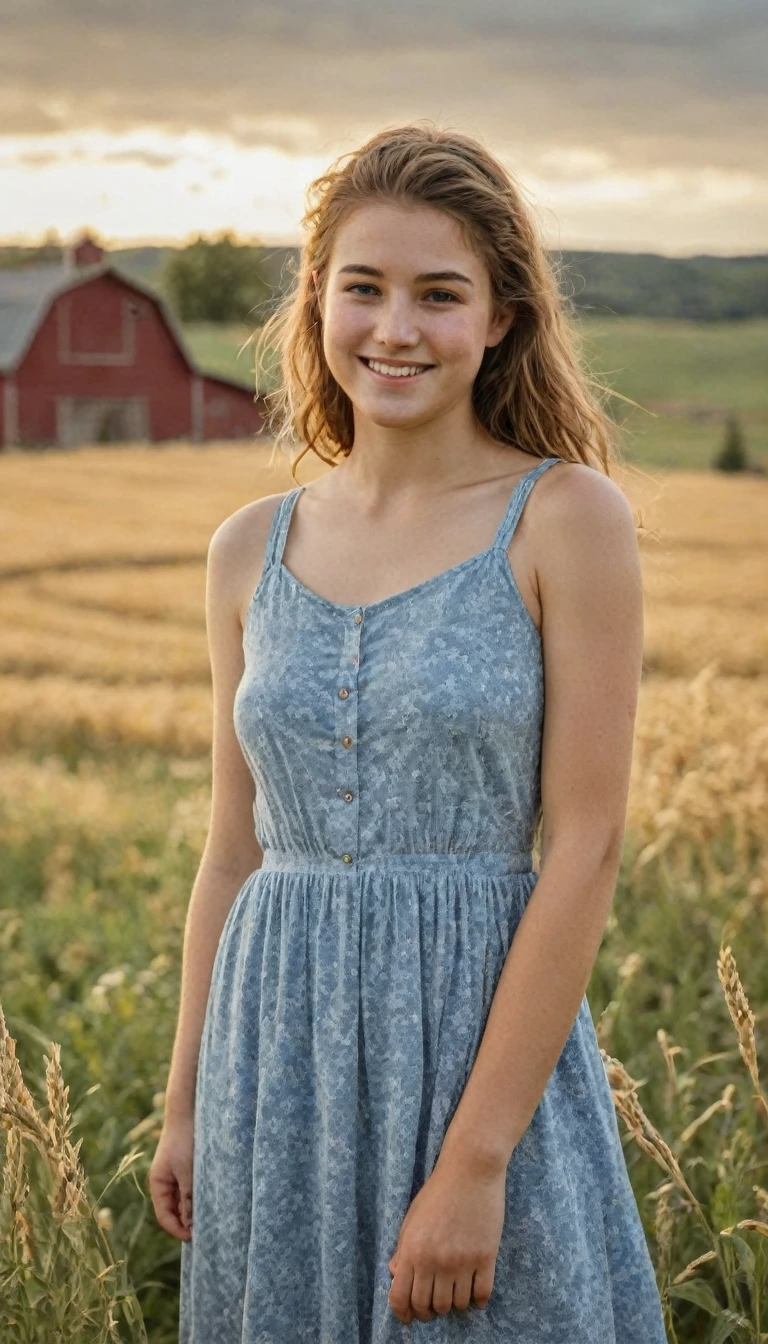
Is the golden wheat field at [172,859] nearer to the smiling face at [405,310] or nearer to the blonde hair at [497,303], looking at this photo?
the blonde hair at [497,303]

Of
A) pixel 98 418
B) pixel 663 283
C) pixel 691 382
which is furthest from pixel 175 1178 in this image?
pixel 98 418

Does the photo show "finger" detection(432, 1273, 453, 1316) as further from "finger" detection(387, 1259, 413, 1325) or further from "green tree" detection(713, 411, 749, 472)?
"green tree" detection(713, 411, 749, 472)

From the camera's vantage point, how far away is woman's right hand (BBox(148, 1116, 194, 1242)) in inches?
71.6

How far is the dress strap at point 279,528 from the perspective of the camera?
5.79 feet

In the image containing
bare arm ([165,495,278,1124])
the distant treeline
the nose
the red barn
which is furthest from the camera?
the red barn

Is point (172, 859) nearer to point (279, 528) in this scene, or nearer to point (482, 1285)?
point (279, 528)

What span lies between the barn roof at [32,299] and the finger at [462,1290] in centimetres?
482

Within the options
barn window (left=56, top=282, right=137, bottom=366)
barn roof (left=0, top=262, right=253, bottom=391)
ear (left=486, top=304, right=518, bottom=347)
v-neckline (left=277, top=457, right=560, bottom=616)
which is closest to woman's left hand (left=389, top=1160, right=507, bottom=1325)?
v-neckline (left=277, top=457, right=560, bottom=616)

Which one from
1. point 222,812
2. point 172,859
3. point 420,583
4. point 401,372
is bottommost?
point 172,859

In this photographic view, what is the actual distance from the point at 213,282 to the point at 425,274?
434cm

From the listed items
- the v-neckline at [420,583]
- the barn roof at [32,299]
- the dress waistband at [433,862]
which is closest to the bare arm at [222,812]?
the v-neckline at [420,583]

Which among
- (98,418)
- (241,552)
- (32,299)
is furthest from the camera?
(98,418)

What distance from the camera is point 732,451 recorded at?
18.0 feet

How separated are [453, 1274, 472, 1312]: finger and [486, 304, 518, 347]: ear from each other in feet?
3.55
